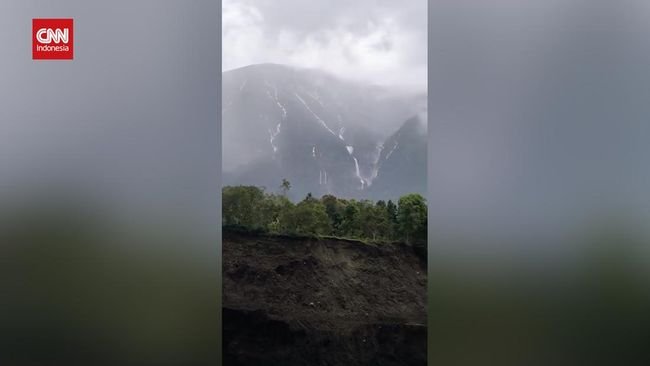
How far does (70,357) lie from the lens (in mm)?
3492

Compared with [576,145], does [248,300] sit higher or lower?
lower

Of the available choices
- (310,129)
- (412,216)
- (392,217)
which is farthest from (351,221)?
(310,129)

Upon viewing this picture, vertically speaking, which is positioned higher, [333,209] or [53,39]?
[53,39]

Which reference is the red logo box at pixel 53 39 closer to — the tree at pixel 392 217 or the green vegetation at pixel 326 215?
the green vegetation at pixel 326 215

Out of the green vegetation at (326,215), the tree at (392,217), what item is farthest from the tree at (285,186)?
the tree at (392,217)

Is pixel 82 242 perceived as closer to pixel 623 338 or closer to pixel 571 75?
pixel 571 75

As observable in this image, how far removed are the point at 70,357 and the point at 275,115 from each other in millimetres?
2571

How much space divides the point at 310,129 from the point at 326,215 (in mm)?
713

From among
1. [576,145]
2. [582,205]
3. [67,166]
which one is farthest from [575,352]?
[67,166]

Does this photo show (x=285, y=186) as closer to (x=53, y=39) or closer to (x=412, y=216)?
(x=412, y=216)

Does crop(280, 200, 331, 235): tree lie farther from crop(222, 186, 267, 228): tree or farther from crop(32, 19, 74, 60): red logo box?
crop(32, 19, 74, 60): red logo box

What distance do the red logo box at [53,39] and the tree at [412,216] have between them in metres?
2.97

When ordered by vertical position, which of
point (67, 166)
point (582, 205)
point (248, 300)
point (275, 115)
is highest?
point (275, 115)

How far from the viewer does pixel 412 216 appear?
11.4 feet
